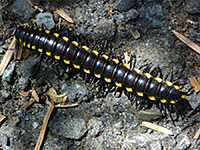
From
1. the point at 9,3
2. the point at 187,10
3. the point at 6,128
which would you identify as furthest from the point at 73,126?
the point at 187,10

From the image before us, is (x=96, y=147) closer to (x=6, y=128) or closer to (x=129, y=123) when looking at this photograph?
(x=129, y=123)

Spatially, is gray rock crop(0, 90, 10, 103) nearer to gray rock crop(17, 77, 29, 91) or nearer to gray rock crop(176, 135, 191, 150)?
gray rock crop(17, 77, 29, 91)

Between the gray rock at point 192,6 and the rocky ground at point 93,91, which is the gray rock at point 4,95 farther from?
the gray rock at point 192,6

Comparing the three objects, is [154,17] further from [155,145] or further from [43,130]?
[43,130]

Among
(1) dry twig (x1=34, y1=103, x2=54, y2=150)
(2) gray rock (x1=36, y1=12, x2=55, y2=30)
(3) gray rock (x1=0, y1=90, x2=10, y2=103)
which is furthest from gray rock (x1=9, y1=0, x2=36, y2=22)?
(1) dry twig (x1=34, y1=103, x2=54, y2=150)

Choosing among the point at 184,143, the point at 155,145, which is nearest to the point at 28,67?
the point at 155,145

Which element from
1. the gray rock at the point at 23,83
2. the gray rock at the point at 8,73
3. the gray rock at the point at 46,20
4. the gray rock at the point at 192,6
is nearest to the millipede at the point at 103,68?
the gray rock at the point at 46,20
